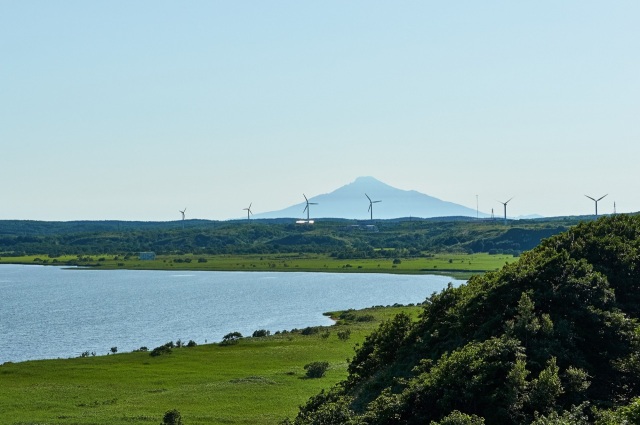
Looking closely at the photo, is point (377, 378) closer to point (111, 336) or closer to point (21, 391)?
point (21, 391)

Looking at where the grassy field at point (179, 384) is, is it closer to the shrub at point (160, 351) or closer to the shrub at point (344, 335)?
the shrub at point (344, 335)

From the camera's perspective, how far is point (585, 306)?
1564 inches

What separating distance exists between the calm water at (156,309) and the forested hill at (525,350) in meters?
59.5

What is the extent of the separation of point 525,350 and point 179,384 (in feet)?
136

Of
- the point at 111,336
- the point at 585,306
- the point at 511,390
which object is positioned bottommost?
the point at 111,336

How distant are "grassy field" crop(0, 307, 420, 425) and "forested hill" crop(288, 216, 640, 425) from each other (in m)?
13.2

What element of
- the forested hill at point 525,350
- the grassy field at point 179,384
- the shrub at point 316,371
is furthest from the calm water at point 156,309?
the forested hill at point 525,350

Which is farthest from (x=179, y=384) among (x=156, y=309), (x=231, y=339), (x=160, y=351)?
(x=156, y=309)

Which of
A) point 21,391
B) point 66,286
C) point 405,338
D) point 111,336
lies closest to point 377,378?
point 405,338

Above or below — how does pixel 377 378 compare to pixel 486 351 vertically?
below

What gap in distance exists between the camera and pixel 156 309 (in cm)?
14525

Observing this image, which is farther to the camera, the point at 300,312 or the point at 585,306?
the point at 300,312

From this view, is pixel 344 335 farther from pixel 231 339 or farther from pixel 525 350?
pixel 525 350

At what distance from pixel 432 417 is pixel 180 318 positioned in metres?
103
